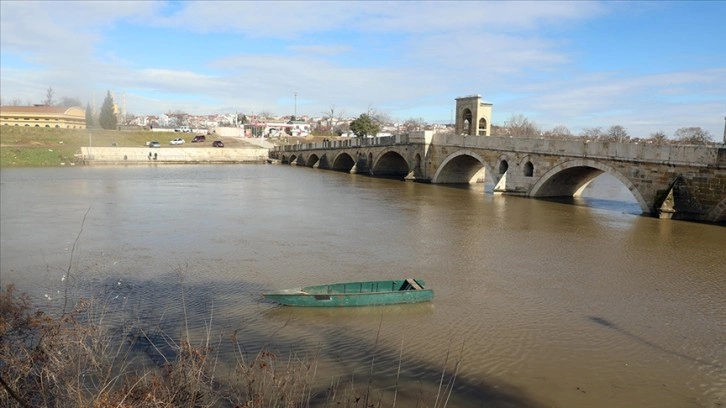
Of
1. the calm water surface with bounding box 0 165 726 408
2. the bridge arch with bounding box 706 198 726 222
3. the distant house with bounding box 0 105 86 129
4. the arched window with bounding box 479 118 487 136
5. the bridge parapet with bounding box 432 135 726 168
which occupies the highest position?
the distant house with bounding box 0 105 86 129

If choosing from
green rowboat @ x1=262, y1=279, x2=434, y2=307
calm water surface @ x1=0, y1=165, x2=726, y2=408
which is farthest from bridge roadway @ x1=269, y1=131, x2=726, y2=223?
green rowboat @ x1=262, y1=279, x2=434, y2=307

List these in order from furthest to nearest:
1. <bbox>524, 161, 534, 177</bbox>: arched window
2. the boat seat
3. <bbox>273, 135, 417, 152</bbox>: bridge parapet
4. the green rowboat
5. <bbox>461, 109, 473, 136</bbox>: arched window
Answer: <bbox>273, 135, 417, 152</bbox>: bridge parapet
<bbox>461, 109, 473, 136</bbox>: arched window
<bbox>524, 161, 534, 177</bbox>: arched window
the boat seat
the green rowboat

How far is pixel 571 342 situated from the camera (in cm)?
894

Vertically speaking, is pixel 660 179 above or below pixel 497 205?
above

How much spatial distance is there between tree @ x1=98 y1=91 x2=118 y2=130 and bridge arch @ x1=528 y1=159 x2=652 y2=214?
65781 millimetres

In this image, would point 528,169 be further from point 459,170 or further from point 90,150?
point 90,150

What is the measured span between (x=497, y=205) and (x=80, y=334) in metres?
22.8

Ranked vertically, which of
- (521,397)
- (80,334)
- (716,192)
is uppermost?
(716,192)

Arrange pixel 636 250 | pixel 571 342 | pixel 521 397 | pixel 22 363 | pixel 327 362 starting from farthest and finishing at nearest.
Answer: pixel 636 250
pixel 571 342
pixel 327 362
pixel 521 397
pixel 22 363

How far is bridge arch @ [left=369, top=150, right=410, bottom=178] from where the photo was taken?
4678 cm

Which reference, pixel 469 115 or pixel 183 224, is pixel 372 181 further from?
pixel 183 224

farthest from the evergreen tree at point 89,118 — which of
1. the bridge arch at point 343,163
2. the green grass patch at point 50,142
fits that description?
the bridge arch at point 343,163

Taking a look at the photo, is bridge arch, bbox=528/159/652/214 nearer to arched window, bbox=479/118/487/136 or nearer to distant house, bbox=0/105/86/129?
arched window, bbox=479/118/487/136

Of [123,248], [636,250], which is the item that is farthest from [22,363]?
[636,250]
